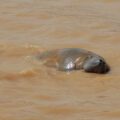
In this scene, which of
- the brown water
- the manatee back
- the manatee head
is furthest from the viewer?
the manatee back

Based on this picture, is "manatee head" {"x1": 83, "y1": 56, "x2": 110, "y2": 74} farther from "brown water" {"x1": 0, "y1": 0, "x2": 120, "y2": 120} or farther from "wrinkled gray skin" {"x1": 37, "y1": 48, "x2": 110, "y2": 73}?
"brown water" {"x1": 0, "y1": 0, "x2": 120, "y2": 120}

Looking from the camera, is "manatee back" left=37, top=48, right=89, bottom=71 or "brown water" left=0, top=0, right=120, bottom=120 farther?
"manatee back" left=37, top=48, right=89, bottom=71

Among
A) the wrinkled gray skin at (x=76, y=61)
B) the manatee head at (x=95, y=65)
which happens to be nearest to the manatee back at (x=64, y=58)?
the wrinkled gray skin at (x=76, y=61)

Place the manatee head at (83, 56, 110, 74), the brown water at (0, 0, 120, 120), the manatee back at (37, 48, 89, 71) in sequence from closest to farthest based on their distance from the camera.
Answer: the brown water at (0, 0, 120, 120), the manatee head at (83, 56, 110, 74), the manatee back at (37, 48, 89, 71)

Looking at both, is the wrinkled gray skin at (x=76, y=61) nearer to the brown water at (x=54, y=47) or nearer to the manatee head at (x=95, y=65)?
the manatee head at (x=95, y=65)

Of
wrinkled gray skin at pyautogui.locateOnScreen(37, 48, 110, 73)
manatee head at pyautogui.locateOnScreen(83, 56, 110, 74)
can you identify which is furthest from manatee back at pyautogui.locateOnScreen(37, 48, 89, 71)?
manatee head at pyautogui.locateOnScreen(83, 56, 110, 74)

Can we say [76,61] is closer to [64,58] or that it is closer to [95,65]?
[64,58]

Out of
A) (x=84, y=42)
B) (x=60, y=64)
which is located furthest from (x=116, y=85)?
(x=84, y=42)
